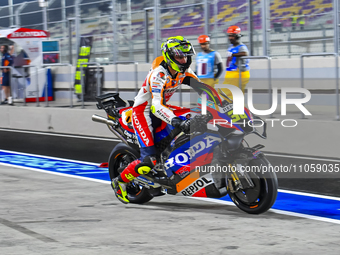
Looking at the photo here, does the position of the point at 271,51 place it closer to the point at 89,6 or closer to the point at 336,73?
the point at 336,73

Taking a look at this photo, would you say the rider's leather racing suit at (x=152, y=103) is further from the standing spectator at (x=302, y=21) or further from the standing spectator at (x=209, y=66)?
the standing spectator at (x=302, y=21)

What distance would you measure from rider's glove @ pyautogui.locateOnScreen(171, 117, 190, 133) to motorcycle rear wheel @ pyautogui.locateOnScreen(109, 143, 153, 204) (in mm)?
1052

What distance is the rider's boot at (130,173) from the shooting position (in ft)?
21.0

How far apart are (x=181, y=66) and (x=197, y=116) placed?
602 millimetres

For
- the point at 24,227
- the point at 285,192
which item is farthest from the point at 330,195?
the point at 24,227

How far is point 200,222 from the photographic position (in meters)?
5.86

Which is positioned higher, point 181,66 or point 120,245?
point 181,66

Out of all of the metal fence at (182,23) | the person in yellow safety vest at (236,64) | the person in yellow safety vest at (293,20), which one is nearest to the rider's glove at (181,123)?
the person in yellow safety vest at (236,64)

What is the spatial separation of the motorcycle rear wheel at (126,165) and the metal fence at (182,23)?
5206 mm

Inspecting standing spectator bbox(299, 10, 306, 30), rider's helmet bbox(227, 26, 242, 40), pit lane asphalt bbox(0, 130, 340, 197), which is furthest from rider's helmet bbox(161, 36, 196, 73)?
standing spectator bbox(299, 10, 306, 30)

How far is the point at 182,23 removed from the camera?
14.2m

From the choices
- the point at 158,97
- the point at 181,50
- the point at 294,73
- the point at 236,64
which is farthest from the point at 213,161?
the point at 236,64

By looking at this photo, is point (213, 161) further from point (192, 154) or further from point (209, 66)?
point (209, 66)

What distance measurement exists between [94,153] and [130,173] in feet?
16.1
